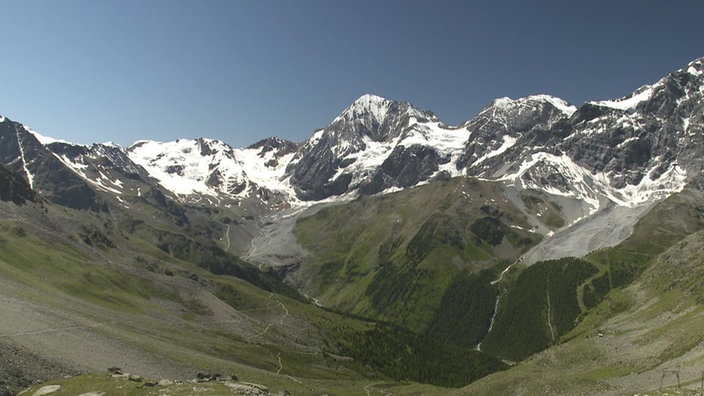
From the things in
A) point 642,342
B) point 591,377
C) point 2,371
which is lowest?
point 2,371

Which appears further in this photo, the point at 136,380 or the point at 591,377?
the point at 591,377

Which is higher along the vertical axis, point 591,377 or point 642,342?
point 642,342

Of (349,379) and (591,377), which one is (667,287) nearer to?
(591,377)

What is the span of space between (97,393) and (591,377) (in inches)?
3418

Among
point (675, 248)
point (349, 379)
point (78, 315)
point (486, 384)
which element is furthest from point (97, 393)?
point (675, 248)

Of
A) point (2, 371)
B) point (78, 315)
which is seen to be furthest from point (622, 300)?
point (2, 371)

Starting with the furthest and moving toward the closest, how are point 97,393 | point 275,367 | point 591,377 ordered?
point 275,367
point 591,377
point 97,393

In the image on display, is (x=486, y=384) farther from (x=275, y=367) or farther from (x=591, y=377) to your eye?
(x=275, y=367)

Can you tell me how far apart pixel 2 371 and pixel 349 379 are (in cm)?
10619

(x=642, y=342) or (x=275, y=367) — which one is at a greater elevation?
(x=642, y=342)

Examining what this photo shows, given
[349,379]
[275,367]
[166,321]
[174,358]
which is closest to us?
[174,358]

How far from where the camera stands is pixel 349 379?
546 feet

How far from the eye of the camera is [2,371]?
76.1m

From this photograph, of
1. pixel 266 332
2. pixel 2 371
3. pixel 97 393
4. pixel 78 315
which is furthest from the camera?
pixel 266 332
